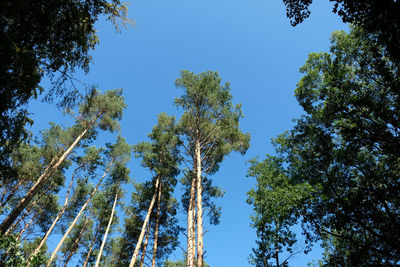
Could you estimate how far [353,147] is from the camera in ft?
28.9

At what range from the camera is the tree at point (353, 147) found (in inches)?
319

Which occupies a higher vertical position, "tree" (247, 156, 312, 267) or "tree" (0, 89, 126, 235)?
"tree" (0, 89, 126, 235)

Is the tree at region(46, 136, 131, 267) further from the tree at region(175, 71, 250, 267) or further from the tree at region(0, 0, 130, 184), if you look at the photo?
the tree at region(0, 0, 130, 184)

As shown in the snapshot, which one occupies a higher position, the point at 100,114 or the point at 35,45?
the point at 100,114

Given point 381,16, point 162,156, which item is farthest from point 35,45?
point 162,156

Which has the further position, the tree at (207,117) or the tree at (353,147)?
the tree at (207,117)

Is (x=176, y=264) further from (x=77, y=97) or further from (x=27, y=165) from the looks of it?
(x=77, y=97)

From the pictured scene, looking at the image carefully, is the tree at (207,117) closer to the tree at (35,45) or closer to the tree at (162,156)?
the tree at (162,156)

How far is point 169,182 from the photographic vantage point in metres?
16.5

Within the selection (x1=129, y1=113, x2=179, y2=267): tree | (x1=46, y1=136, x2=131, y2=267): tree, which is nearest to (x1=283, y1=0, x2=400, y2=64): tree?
(x1=129, y1=113, x2=179, y2=267): tree

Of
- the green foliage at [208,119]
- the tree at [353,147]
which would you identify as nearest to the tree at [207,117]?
the green foliage at [208,119]

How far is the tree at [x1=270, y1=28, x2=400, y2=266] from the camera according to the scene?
8.10 metres

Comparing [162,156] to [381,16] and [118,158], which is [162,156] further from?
[381,16]

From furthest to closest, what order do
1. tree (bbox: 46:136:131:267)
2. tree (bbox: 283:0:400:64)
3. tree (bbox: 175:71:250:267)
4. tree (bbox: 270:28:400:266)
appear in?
tree (bbox: 46:136:131:267)
tree (bbox: 175:71:250:267)
tree (bbox: 270:28:400:266)
tree (bbox: 283:0:400:64)
